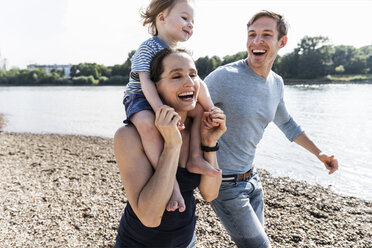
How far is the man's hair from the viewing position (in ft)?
9.35

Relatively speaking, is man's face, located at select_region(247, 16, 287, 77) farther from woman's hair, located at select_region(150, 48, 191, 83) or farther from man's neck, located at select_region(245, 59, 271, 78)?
woman's hair, located at select_region(150, 48, 191, 83)

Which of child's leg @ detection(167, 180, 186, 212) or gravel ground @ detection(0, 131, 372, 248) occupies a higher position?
child's leg @ detection(167, 180, 186, 212)

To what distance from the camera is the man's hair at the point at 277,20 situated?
112 inches

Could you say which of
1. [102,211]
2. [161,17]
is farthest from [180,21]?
[102,211]

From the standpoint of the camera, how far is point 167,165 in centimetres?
158

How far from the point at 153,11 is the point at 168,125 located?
132cm

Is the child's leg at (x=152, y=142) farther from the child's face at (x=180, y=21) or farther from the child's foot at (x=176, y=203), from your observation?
the child's face at (x=180, y=21)

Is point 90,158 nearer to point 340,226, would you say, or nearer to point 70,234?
point 70,234

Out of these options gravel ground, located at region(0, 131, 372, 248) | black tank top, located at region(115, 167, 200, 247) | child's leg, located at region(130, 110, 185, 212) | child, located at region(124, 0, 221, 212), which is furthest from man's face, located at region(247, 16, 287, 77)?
gravel ground, located at region(0, 131, 372, 248)

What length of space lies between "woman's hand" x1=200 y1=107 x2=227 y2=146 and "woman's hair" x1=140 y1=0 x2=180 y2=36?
3.37 ft

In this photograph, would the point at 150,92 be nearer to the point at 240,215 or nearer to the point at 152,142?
the point at 152,142

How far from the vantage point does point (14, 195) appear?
6.91 metres

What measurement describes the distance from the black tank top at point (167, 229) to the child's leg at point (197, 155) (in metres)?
0.07

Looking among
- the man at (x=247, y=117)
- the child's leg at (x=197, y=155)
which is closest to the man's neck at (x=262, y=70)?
the man at (x=247, y=117)
